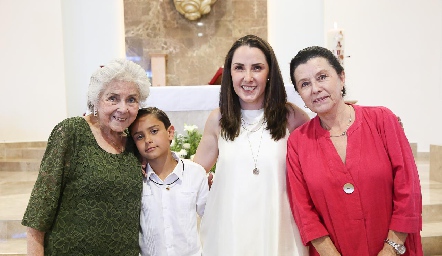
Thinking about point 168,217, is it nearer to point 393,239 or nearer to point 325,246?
point 325,246

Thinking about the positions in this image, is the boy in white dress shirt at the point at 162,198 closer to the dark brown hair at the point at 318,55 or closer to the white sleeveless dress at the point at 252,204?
the white sleeveless dress at the point at 252,204

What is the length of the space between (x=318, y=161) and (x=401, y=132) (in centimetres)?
35

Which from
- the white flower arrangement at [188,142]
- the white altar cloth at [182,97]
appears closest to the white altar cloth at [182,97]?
the white altar cloth at [182,97]

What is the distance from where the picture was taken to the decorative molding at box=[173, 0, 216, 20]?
694 centimetres

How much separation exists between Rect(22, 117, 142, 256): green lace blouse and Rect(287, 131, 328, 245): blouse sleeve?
0.69 m

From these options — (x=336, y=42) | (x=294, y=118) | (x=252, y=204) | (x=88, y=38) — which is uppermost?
(x=88, y=38)

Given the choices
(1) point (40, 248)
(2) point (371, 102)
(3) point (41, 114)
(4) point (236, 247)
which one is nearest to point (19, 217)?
(1) point (40, 248)

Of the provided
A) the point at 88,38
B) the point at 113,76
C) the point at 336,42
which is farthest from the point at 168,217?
the point at 88,38

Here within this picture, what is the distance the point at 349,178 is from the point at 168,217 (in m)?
0.80

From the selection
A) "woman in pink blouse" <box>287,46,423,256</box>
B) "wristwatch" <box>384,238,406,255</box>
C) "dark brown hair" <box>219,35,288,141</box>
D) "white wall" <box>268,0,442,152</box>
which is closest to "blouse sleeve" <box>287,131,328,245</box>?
"woman in pink blouse" <box>287,46,423,256</box>

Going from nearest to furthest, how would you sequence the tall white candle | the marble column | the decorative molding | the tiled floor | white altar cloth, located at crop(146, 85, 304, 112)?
the tall white candle < the tiled floor < white altar cloth, located at crop(146, 85, 304, 112) < the decorative molding < the marble column

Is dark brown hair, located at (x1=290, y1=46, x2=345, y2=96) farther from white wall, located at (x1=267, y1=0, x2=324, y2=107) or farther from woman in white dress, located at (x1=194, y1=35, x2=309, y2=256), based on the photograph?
white wall, located at (x1=267, y1=0, x2=324, y2=107)

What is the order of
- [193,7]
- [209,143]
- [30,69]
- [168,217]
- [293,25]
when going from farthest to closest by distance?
[293,25], [193,7], [30,69], [209,143], [168,217]

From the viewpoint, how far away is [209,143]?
220cm
